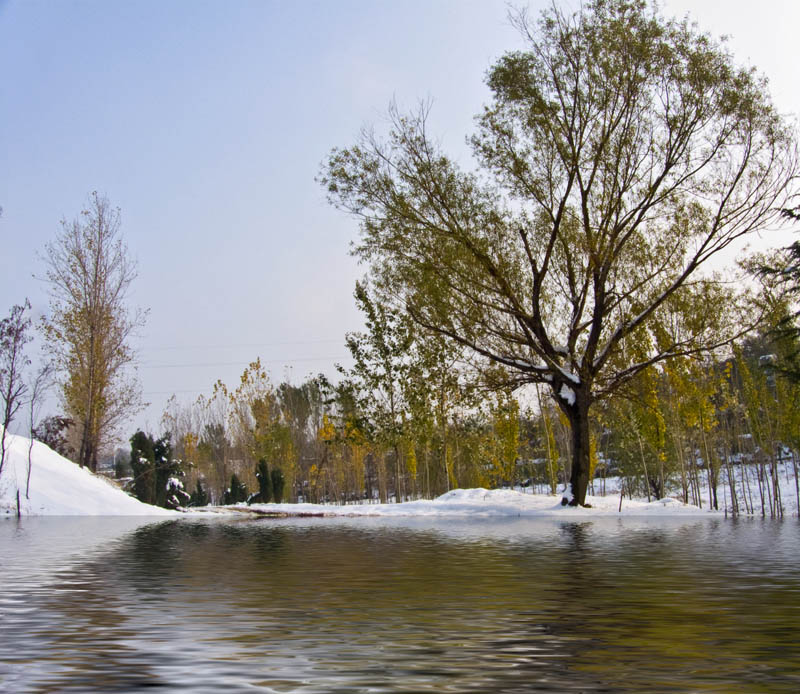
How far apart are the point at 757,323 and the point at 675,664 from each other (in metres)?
19.3

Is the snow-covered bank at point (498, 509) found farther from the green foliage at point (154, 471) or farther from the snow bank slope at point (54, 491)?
the green foliage at point (154, 471)

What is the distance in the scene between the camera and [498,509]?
18891 mm

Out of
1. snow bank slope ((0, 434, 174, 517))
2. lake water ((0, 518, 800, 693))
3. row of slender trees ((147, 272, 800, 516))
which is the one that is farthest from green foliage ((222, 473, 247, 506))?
lake water ((0, 518, 800, 693))

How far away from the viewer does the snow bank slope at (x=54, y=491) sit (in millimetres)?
20500

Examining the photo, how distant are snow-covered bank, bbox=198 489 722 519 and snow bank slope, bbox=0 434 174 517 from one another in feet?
10.9

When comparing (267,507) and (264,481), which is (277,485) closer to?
(264,481)

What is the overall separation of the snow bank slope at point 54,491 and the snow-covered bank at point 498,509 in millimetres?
3334

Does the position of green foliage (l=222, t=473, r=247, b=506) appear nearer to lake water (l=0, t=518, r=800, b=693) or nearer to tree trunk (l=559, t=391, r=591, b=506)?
tree trunk (l=559, t=391, r=591, b=506)

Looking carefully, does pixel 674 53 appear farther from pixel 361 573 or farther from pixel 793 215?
pixel 361 573

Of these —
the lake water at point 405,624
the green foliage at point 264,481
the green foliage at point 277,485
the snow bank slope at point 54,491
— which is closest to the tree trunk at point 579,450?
the snow bank slope at point 54,491

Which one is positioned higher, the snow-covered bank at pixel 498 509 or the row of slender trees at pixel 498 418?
the row of slender trees at pixel 498 418

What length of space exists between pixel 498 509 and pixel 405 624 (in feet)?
54.2

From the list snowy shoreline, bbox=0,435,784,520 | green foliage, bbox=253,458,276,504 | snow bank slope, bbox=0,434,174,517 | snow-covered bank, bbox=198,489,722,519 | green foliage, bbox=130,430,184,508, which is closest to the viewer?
snow-covered bank, bbox=198,489,722,519

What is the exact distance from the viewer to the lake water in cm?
192
